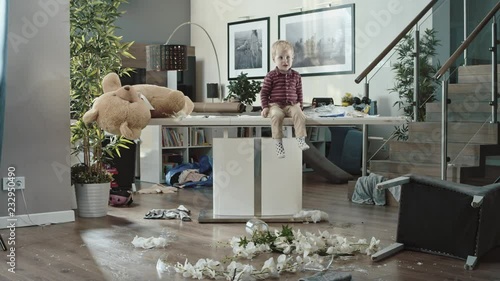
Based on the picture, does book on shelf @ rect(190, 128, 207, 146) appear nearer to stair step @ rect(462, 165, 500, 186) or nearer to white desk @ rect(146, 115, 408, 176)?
white desk @ rect(146, 115, 408, 176)

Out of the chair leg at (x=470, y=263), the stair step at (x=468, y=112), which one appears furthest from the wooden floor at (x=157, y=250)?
the stair step at (x=468, y=112)

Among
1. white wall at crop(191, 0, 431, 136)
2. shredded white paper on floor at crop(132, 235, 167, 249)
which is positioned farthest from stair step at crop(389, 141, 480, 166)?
shredded white paper on floor at crop(132, 235, 167, 249)

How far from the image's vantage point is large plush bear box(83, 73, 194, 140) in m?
4.70

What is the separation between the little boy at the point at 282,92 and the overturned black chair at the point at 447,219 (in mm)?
1334

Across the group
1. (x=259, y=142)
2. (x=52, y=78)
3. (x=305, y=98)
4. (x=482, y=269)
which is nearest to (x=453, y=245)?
(x=482, y=269)

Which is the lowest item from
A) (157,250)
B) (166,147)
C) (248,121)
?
(157,250)

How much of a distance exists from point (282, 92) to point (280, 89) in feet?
0.10

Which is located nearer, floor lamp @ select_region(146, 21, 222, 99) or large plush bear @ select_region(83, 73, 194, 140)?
large plush bear @ select_region(83, 73, 194, 140)

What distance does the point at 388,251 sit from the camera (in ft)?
12.1

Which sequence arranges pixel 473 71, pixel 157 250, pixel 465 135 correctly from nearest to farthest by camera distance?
pixel 157 250 → pixel 465 135 → pixel 473 71

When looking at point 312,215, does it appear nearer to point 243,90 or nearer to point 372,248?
point 372,248

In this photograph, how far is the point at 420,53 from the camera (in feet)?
20.7

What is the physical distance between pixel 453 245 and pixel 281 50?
212 centimetres

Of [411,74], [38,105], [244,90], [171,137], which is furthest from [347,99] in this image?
[38,105]
